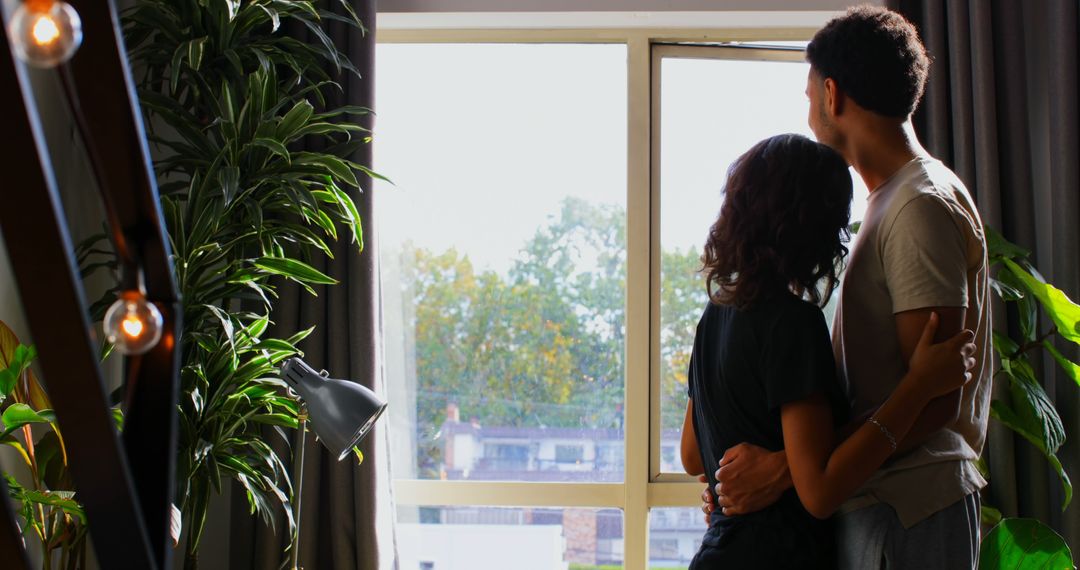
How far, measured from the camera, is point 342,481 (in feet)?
9.36

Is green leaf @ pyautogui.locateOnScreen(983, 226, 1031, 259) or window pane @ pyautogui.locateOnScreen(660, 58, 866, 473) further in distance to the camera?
window pane @ pyautogui.locateOnScreen(660, 58, 866, 473)

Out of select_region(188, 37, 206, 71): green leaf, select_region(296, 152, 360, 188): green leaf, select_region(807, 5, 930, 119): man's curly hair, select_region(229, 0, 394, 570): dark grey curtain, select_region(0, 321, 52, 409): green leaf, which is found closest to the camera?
select_region(807, 5, 930, 119): man's curly hair

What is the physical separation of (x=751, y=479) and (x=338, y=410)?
101cm

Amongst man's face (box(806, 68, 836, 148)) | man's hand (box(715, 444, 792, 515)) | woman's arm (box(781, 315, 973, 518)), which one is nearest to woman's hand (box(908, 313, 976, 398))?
woman's arm (box(781, 315, 973, 518))

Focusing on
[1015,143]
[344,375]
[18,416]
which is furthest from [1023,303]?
[18,416]

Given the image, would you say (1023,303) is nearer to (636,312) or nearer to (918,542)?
(636,312)

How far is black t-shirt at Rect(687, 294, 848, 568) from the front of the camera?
4.43 feet

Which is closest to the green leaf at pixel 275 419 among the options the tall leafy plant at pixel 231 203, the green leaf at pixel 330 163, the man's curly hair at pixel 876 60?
the tall leafy plant at pixel 231 203

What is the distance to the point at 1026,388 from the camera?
2.61m

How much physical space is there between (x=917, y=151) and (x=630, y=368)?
1829 mm

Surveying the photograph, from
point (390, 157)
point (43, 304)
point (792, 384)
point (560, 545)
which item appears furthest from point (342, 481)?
point (43, 304)

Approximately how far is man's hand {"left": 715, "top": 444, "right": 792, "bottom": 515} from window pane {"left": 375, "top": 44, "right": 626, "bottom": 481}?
6.28 ft

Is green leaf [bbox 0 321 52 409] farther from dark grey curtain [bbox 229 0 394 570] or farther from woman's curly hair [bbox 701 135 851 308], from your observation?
woman's curly hair [bbox 701 135 851 308]

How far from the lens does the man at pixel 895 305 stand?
1.38 meters
